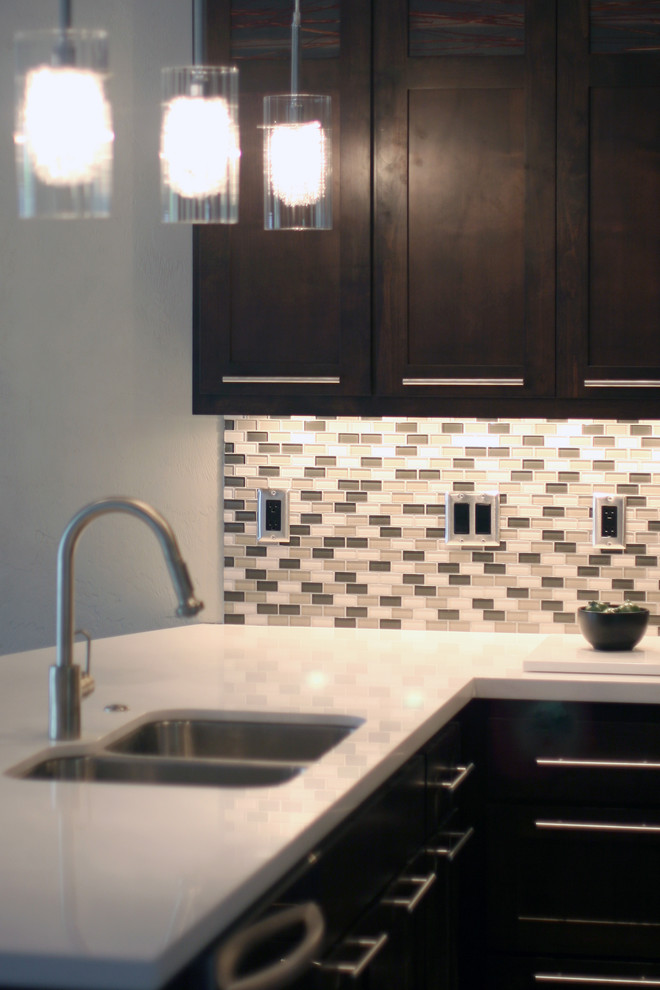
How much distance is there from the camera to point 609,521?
305cm

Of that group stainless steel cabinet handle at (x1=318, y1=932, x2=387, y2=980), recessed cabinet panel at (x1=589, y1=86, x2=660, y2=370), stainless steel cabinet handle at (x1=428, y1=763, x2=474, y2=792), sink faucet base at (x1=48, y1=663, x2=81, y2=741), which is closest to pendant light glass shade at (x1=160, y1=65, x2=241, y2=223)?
sink faucet base at (x1=48, y1=663, x2=81, y2=741)

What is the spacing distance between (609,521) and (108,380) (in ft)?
4.23

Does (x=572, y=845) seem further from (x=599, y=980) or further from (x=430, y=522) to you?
(x=430, y=522)

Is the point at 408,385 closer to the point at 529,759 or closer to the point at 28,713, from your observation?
the point at 529,759

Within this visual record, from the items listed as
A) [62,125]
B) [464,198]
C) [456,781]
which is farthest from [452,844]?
[62,125]

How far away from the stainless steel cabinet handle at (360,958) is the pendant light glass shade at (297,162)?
101 cm

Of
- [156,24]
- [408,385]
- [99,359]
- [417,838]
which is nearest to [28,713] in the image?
[417,838]

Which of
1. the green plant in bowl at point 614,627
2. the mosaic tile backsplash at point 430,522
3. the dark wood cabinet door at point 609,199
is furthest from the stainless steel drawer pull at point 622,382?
the green plant in bowl at point 614,627

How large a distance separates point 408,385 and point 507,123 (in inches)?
23.5

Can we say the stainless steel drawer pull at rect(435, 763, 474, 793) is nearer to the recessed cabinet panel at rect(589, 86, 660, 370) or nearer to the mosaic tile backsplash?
the mosaic tile backsplash

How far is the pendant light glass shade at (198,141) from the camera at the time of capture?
64.3 inches

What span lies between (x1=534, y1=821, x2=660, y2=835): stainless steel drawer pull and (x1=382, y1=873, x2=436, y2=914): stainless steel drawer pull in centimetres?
40

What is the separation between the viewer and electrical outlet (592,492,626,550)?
3.05 meters

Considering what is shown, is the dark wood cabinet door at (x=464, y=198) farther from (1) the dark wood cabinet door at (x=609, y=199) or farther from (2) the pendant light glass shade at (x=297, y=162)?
(2) the pendant light glass shade at (x=297, y=162)
